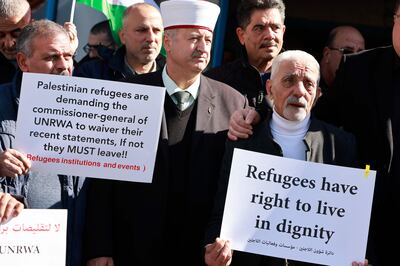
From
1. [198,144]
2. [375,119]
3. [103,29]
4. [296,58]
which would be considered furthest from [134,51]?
[375,119]

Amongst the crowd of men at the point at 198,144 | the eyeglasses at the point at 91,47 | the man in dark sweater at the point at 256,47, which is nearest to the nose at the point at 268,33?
the man in dark sweater at the point at 256,47

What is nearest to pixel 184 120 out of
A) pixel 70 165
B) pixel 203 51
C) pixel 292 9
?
pixel 203 51

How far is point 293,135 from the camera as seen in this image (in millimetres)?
4020

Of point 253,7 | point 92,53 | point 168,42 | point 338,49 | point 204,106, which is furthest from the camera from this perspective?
point 92,53

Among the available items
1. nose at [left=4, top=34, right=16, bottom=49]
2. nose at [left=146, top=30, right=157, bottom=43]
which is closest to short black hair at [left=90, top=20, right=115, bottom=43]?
nose at [left=146, top=30, right=157, bottom=43]

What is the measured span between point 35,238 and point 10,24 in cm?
179

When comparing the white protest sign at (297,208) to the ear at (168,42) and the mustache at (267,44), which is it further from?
the mustache at (267,44)

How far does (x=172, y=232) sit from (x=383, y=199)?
1.04 meters

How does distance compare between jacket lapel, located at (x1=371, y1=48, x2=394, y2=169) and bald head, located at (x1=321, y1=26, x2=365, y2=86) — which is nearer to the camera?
jacket lapel, located at (x1=371, y1=48, x2=394, y2=169)

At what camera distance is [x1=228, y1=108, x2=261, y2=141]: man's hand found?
4.03m

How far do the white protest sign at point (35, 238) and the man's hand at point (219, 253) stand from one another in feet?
2.18

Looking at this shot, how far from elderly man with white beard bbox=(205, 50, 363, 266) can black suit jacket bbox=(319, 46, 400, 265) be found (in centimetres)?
21

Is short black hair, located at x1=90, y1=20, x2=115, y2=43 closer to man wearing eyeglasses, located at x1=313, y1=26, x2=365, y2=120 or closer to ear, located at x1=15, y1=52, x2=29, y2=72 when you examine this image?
man wearing eyeglasses, located at x1=313, y1=26, x2=365, y2=120

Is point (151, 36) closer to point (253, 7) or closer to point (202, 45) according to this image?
point (253, 7)
